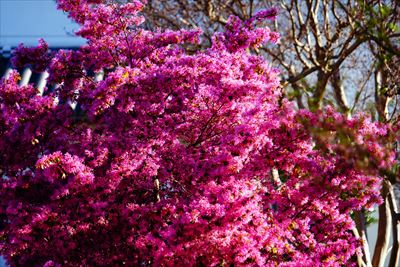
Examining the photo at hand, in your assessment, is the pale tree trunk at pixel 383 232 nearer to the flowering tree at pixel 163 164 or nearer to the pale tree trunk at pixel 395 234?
the pale tree trunk at pixel 395 234

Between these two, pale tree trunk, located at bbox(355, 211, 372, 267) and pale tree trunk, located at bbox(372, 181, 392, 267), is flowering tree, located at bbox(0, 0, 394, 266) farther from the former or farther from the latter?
pale tree trunk, located at bbox(372, 181, 392, 267)

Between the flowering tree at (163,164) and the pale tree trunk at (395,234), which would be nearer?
the flowering tree at (163,164)

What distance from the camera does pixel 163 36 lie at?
7.40 m

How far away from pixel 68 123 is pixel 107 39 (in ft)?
5.01

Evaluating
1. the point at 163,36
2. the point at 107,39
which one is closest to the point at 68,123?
the point at 107,39

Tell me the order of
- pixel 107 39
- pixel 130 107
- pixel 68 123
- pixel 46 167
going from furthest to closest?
pixel 107 39 → pixel 68 123 → pixel 130 107 → pixel 46 167

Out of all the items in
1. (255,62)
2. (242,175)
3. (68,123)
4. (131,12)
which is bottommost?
(242,175)

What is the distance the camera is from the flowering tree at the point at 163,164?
19.8ft

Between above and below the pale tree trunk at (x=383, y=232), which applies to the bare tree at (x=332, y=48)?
above

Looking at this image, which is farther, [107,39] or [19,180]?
[107,39]

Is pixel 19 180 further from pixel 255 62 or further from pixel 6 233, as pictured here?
pixel 255 62

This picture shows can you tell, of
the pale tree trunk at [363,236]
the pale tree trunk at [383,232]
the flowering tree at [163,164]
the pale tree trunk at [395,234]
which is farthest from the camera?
the pale tree trunk at [383,232]

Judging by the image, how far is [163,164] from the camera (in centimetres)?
666

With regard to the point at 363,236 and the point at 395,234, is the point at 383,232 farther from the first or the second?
the point at 363,236
